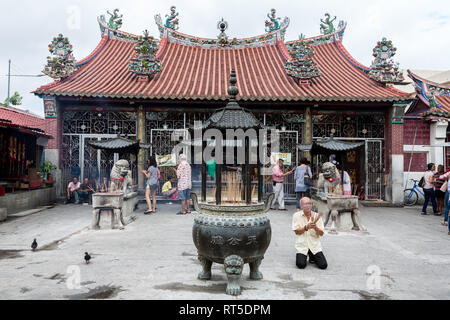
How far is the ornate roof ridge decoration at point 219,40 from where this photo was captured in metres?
14.5

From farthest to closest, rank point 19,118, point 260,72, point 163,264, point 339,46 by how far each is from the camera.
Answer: point 19,118 → point 339,46 → point 260,72 → point 163,264

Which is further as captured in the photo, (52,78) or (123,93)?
(52,78)

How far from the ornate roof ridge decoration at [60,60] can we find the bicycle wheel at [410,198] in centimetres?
Result: 1305

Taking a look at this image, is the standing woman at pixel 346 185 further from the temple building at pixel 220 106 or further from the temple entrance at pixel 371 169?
the temple entrance at pixel 371 169

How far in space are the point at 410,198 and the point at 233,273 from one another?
1045cm

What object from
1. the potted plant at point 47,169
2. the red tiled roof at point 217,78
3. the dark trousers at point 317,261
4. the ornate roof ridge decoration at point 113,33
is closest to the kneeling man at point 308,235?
the dark trousers at point 317,261

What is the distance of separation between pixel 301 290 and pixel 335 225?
13.2ft

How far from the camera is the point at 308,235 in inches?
195

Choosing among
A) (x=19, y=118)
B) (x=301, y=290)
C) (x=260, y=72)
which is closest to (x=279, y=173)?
(x=260, y=72)

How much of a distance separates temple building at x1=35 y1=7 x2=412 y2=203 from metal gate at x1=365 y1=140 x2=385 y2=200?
0.04 meters

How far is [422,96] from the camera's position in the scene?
39.3 feet

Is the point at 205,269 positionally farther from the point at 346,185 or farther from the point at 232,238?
the point at 346,185
